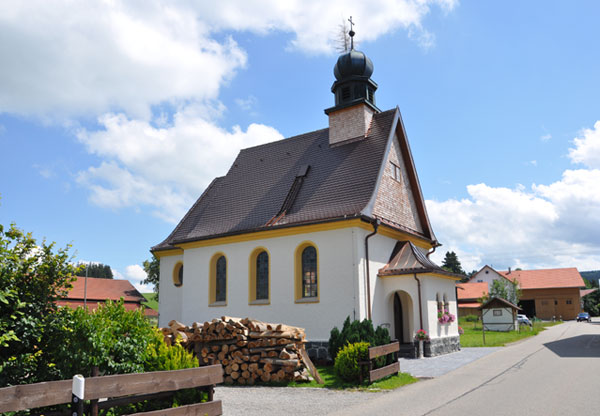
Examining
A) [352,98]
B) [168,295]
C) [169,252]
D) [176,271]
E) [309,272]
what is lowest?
[168,295]

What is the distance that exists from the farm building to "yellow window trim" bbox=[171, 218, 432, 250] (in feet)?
0.15

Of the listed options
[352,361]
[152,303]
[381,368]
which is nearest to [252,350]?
[352,361]

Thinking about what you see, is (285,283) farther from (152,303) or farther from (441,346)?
(152,303)

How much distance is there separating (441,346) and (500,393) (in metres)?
8.73

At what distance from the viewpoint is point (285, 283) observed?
1888 cm

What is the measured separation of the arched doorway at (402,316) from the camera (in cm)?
2047

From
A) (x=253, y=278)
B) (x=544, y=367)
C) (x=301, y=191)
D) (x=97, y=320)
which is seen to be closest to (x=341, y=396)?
(x=97, y=320)

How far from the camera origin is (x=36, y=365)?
23.7ft

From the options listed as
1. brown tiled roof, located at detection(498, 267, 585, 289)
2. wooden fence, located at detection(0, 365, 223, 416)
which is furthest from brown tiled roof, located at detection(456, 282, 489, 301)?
wooden fence, located at detection(0, 365, 223, 416)

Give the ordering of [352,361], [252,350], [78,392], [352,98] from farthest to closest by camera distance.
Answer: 1. [352,98]
2. [252,350]
3. [352,361]
4. [78,392]

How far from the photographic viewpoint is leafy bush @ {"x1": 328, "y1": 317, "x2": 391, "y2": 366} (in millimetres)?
13367

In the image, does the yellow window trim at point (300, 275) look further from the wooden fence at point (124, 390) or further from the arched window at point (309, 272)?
the wooden fence at point (124, 390)

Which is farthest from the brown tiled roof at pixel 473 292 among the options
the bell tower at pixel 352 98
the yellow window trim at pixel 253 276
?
the yellow window trim at pixel 253 276

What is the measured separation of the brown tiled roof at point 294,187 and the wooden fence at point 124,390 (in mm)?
10535
